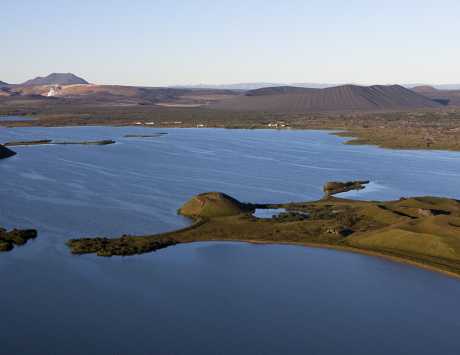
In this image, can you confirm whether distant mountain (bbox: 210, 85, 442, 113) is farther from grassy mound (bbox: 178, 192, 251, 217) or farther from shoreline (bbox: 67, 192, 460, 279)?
grassy mound (bbox: 178, 192, 251, 217)

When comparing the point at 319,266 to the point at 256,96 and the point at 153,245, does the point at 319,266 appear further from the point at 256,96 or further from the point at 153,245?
the point at 256,96

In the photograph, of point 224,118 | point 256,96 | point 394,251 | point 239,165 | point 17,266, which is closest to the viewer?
point 17,266

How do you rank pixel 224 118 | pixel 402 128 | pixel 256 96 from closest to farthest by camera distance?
pixel 402 128, pixel 224 118, pixel 256 96

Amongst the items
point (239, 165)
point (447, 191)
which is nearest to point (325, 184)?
point (447, 191)

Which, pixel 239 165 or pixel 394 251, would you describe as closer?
pixel 394 251

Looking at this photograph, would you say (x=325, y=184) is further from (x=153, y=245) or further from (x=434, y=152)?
(x=434, y=152)

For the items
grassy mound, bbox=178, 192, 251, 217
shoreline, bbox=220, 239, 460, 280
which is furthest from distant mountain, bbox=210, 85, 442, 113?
shoreline, bbox=220, 239, 460, 280

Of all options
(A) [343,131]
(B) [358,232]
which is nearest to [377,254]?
(B) [358,232]
